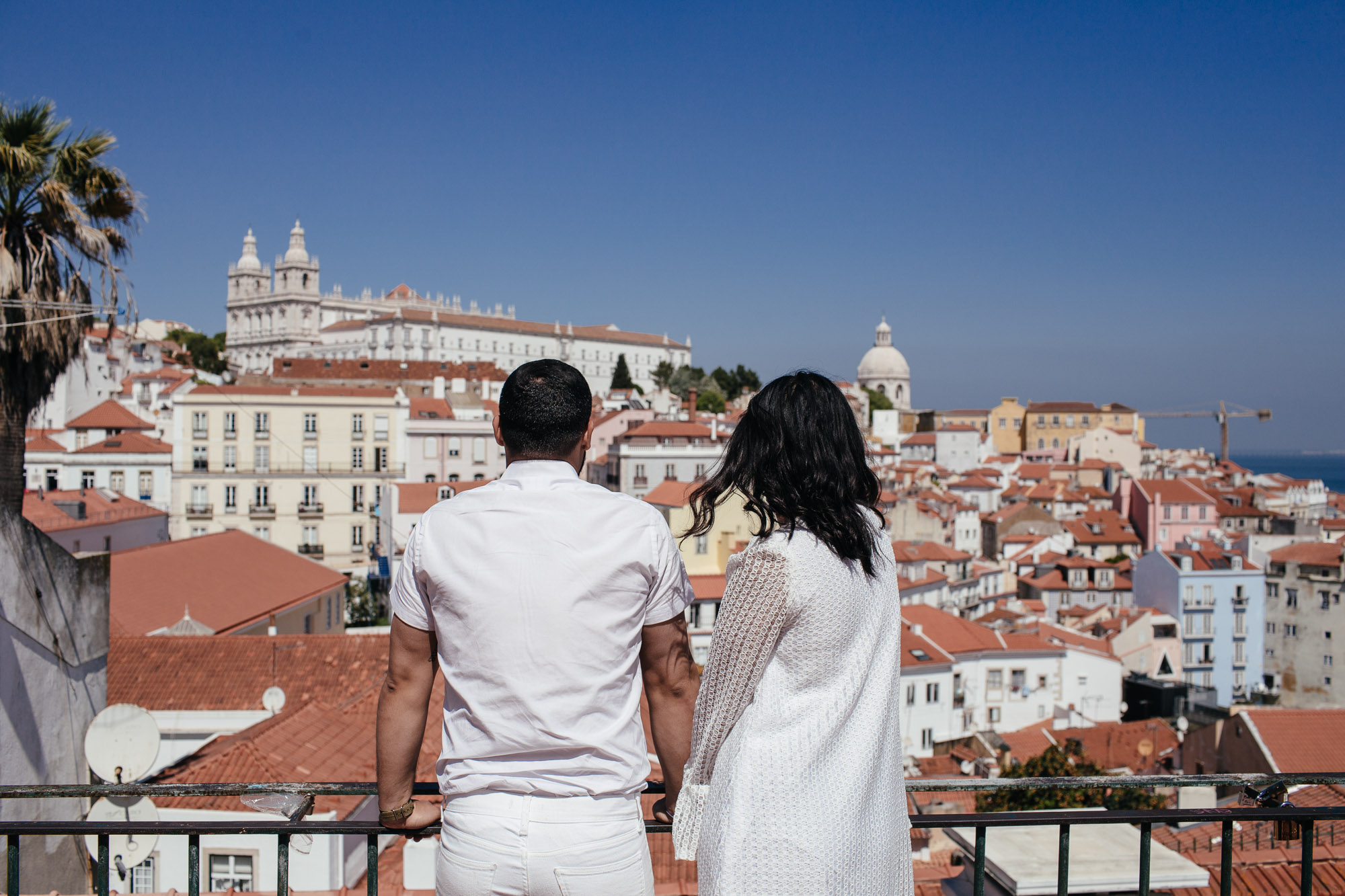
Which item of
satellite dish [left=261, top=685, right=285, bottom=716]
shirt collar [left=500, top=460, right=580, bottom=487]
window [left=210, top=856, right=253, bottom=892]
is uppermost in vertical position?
shirt collar [left=500, top=460, right=580, bottom=487]

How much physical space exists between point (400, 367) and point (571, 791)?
7395 cm

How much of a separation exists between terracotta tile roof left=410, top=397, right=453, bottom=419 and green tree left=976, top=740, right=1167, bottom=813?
97.8 ft

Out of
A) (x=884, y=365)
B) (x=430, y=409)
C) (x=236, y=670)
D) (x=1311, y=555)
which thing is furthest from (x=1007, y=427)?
(x=236, y=670)

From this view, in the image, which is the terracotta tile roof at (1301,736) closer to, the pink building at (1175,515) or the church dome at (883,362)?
the pink building at (1175,515)

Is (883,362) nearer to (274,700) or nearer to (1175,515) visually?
(1175,515)

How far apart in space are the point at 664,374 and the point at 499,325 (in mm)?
21916

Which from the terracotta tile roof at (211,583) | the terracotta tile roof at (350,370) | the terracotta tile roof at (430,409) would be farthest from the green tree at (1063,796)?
the terracotta tile roof at (350,370)

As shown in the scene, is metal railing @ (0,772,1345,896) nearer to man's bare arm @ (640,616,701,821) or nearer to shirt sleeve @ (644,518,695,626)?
man's bare arm @ (640,616,701,821)

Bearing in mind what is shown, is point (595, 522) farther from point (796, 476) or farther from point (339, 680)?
point (339, 680)

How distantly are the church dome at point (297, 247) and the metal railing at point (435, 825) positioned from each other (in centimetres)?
13126

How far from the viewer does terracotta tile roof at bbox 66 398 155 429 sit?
45.2 metres

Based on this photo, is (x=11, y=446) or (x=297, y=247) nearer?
(x=11, y=446)

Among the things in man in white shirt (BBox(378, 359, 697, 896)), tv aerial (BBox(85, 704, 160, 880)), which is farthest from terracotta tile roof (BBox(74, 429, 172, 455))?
man in white shirt (BBox(378, 359, 697, 896))

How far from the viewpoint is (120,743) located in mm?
6098
